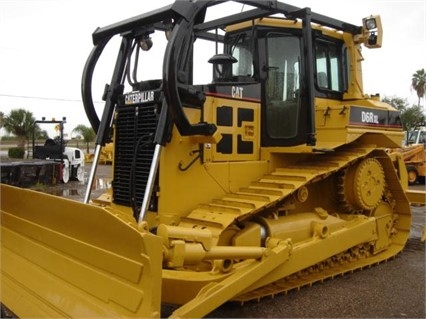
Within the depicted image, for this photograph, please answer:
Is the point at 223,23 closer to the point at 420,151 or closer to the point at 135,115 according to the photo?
the point at 135,115

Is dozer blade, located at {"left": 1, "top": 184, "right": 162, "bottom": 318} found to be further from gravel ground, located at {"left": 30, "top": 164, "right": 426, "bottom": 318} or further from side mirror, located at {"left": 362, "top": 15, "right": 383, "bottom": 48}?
side mirror, located at {"left": 362, "top": 15, "right": 383, "bottom": 48}

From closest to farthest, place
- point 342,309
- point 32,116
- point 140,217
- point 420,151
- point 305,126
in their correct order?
point 140,217 < point 342,309 < point 305,126 < point 420,151 < point 32,116

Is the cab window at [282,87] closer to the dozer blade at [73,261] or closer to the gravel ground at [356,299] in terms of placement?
the gravel ground at [356,299]

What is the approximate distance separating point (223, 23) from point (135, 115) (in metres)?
1.68

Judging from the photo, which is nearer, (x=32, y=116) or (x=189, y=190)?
(x=189, y=190)

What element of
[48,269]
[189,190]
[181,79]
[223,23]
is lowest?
[48,269]

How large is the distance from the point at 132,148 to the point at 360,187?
2.76 m

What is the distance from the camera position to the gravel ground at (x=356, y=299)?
13.8 ft

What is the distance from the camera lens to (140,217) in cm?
395

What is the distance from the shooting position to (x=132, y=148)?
4.64 metres

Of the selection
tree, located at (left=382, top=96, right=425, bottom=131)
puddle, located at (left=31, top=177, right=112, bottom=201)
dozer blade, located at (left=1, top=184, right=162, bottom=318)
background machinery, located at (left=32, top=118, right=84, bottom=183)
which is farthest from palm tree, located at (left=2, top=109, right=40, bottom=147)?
dozer blade, located at (left=1, top=184, right=162, bottom=318)

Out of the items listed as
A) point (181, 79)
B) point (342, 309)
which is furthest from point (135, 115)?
point (342, 309)

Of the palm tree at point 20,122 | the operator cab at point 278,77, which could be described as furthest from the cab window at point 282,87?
the palm tree at point 20,122

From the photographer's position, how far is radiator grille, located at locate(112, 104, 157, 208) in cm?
442
